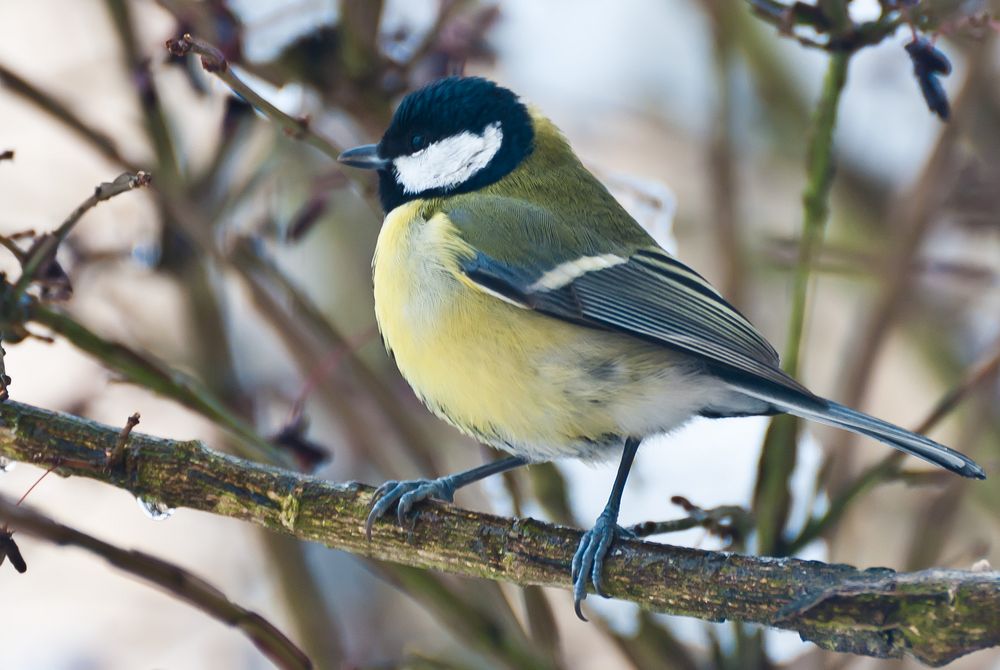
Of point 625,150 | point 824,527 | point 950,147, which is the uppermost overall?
point 625,150

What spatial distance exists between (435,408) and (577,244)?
0.41 metres

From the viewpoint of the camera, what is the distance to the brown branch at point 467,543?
50.8 inches

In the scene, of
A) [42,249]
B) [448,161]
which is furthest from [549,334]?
[42,249]

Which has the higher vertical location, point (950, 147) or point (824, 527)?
point (950, 147)

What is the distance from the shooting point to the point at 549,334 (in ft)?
5.83

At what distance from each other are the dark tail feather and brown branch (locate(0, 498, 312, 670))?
0.83m

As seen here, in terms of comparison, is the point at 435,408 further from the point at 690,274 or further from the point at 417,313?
the point at 690,274

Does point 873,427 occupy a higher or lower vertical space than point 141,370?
higher

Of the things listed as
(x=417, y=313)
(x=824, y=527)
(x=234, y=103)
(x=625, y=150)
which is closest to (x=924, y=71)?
(x=824, y=527)

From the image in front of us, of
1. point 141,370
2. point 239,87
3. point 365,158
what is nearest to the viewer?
point 239,87

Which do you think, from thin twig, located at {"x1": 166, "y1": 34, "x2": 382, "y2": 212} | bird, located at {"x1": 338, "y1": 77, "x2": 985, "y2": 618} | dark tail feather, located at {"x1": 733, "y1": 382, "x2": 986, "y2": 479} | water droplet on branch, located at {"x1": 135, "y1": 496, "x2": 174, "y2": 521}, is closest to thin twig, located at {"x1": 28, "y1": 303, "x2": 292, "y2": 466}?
water droplet on branch, located at {"x1": 135, "y1": 496, "x2": 174, "y2": 521}

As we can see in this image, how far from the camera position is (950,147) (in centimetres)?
237

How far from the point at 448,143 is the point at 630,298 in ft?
1.73

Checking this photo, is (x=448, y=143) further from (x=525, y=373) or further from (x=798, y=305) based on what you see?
(x=798, y=305)
